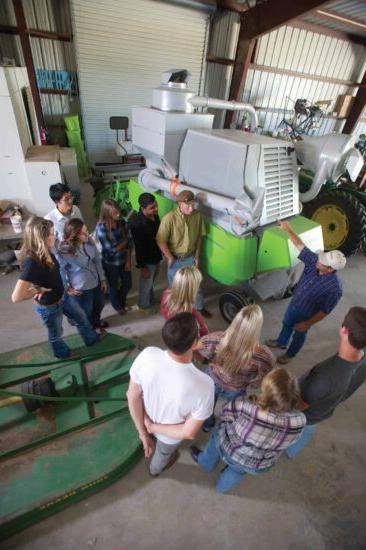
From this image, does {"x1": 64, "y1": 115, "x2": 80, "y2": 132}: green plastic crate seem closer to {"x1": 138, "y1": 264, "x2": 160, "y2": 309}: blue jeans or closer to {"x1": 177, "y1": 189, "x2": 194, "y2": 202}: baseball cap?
{"x1": 138, "y1": 264, "x2": 160, "y2": 309}: blue jeans

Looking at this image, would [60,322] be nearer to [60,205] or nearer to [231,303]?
[60,205]

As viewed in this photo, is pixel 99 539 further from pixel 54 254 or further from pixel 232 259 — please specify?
pixel 232 259

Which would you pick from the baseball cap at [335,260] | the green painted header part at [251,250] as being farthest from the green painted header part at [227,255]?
the baseball cap at [335,260]

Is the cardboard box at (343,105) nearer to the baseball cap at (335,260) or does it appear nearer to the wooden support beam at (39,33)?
the wooden support beam at (39,33)

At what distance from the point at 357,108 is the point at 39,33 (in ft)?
35.8

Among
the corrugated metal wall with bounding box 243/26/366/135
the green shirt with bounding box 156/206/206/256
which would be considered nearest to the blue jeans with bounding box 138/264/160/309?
the green shirt with bounding box 156/206/206/256

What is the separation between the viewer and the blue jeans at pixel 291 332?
9.16 feet

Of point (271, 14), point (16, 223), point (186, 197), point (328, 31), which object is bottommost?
point (16, 223)

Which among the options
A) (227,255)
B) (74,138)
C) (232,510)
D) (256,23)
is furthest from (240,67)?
(232,510)

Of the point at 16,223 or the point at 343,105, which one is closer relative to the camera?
the point at 16,223

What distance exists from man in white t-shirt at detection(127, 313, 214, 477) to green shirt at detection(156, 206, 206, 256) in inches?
70.1

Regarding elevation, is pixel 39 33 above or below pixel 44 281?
above

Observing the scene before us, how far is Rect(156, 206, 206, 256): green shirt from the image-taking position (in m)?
2.96

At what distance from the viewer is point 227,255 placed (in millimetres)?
3105
